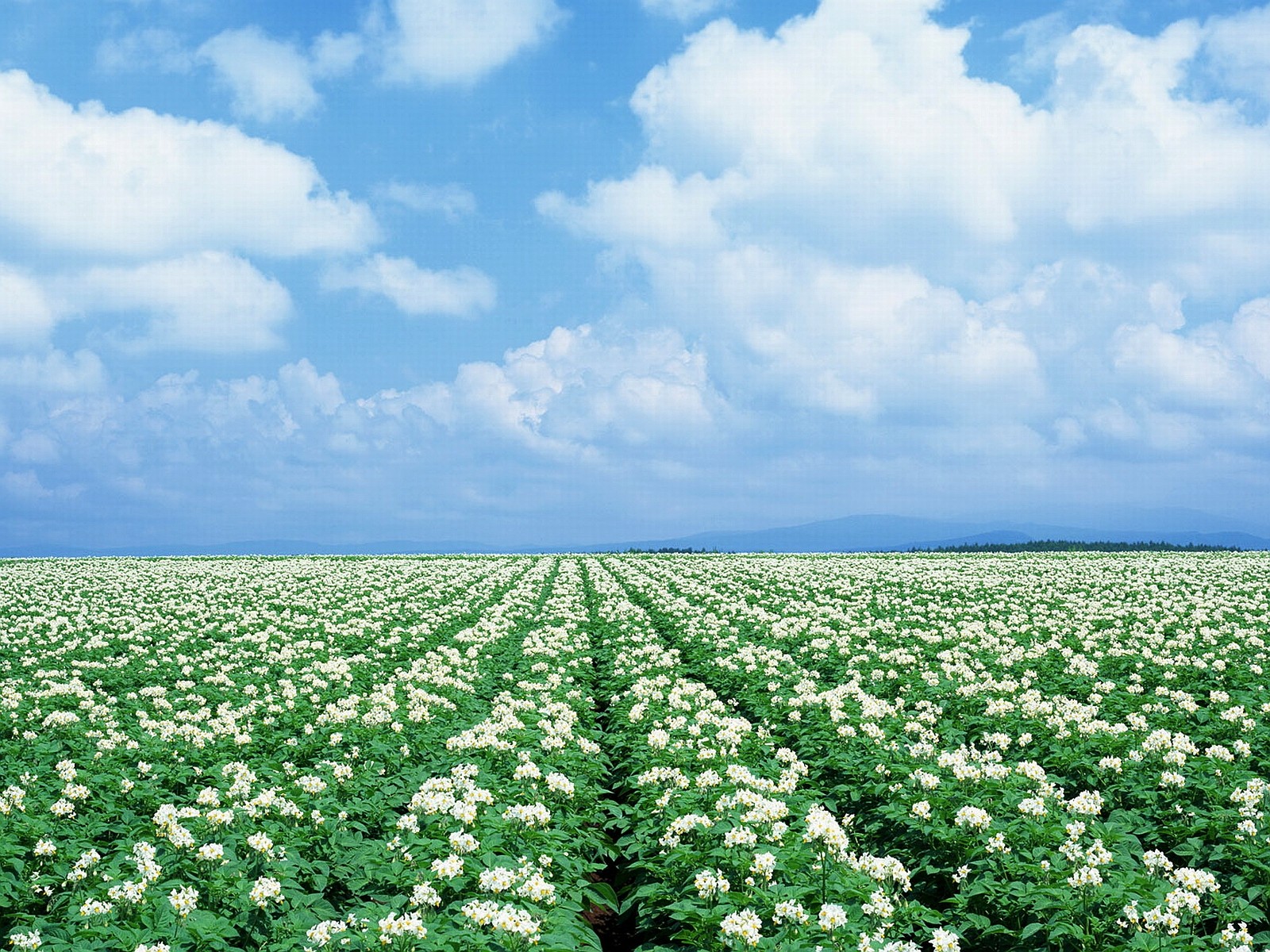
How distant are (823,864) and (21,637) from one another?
24.9 metres

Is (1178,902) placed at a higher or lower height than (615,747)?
higher

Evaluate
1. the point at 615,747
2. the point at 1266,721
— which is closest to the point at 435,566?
the point at 615,747

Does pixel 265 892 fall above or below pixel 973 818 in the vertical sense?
below

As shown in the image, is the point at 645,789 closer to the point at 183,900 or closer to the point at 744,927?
the point at 744,927

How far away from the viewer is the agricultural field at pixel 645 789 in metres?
6.07

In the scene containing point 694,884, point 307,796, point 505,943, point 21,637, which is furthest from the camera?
point 21,637

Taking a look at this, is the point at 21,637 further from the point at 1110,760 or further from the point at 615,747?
the point at 1110,760

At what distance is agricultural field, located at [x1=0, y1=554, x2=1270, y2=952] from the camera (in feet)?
19.9

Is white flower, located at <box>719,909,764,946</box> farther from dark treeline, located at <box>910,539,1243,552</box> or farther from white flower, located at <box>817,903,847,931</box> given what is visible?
dark treeline, located at <box>910,539,1243,552</box>

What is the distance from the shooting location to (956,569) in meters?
43.3

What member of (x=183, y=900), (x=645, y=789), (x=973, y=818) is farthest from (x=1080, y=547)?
(x=183, y=900)

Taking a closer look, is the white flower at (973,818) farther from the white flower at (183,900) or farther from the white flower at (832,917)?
the white flower at (183,900)

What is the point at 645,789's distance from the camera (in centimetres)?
947

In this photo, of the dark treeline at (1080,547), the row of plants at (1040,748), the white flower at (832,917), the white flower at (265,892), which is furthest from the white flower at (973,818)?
the dark treeline at (1080,547)
